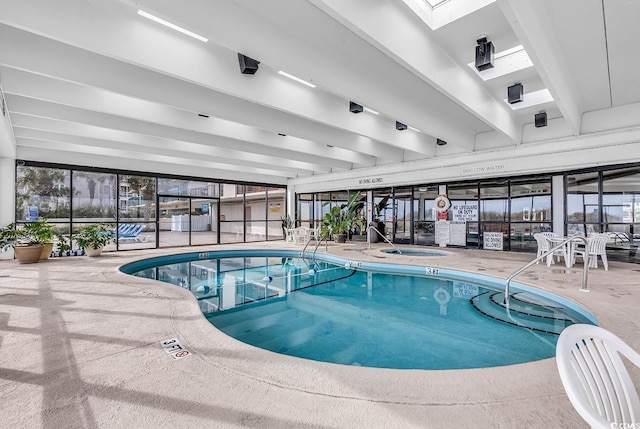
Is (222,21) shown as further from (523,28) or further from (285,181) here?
(285,181)

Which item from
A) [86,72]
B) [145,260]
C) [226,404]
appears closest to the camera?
[226,404]

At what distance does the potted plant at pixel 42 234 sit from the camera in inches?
279

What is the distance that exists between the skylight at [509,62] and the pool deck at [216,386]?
10.8 feet

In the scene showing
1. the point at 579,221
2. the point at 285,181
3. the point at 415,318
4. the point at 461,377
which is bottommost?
the point at 415,318

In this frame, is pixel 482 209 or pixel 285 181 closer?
pixel 482 209

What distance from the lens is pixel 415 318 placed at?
4.27 metres

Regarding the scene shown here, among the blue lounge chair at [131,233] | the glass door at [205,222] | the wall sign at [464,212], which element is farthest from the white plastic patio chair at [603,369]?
the glass door at [205,222]

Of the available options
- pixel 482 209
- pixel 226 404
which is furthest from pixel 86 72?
pixel 482 209

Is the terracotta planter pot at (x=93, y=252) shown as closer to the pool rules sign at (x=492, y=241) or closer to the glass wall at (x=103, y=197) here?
the glass wall at (x=103, y=197)

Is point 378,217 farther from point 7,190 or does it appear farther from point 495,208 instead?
point 7,190

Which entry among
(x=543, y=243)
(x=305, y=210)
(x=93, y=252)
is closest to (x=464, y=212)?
→ (x=543, y=243)

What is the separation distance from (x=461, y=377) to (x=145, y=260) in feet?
26.0

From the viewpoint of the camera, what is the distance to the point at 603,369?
120 centimetres

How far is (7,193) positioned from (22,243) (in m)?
1.60
